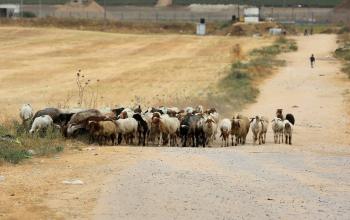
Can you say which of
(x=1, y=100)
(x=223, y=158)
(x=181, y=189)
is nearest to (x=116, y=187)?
(x=181, y=189)

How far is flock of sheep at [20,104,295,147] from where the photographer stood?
20.0 metres

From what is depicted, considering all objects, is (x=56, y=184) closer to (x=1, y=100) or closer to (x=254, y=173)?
(x=254, y=173)

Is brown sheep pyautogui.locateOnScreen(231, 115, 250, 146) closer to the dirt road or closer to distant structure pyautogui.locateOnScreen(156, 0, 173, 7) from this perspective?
the dirt road

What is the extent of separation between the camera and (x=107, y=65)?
54.4 m

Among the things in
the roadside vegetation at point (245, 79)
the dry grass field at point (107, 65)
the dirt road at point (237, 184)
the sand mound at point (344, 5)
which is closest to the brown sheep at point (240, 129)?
the dirt road at point (237, 184)

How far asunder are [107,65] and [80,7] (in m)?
86.7

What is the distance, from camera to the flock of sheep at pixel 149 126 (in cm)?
1995

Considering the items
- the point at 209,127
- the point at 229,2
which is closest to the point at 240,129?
the point at 209,127

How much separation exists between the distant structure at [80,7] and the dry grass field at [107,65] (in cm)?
4599

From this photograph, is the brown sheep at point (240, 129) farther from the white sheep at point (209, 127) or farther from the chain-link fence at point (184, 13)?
the chain-link fence at point (184, 13)

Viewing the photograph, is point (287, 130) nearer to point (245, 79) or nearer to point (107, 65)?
point (245, 79)

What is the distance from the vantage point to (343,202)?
1288cm

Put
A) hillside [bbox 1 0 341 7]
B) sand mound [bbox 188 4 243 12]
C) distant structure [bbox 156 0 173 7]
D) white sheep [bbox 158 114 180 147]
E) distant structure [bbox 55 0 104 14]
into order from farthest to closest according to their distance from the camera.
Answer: hillside [bbox 1 0 341 7] < distant structure [bbox 156 0 173 7] < sand mound [bbox 188 4 243 12] < distant structure [bbox 55 0 104 14] < white sheep [bbox 158 114 180 147]

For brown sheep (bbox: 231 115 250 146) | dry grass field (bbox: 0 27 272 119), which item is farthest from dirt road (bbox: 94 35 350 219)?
dry grass field (bbox: 0 27 272 119)
